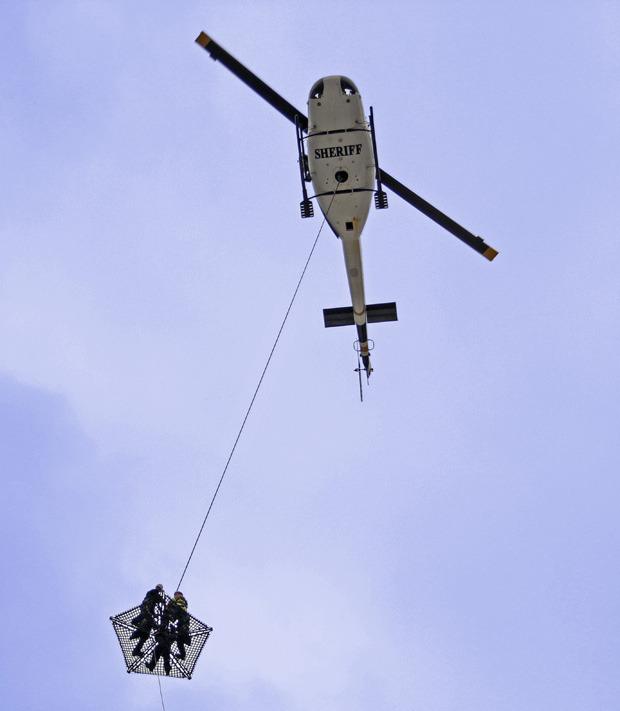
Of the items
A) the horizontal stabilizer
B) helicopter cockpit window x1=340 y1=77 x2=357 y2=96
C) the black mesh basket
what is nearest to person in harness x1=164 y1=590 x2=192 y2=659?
the black mesh basket

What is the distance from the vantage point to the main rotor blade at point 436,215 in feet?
77.5

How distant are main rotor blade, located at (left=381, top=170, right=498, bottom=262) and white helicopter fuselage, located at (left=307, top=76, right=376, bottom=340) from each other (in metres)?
1.40

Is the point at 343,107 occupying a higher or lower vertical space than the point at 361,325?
higher

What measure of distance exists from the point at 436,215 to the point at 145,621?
1122 cm

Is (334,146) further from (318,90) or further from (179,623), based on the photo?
(179,623)

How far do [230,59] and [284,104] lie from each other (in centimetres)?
143

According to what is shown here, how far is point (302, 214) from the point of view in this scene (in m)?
21.9

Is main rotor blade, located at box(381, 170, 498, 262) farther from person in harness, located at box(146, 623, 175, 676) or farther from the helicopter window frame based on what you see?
person in harness, located at box(146, 623, 175, 676)

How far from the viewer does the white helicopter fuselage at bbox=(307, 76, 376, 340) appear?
71.0ft

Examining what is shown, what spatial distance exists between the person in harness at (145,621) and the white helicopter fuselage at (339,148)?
9.14 meters

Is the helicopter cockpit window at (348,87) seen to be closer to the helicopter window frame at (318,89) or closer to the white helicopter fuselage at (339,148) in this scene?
the white helicopter fuselage at (339,148)

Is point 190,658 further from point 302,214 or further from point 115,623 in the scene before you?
point 302,214

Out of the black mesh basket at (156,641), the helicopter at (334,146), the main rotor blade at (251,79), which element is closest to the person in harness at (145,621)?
the black mesh basket at (156,641)

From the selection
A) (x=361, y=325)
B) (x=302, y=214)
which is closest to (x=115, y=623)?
(x=302, y=214)
